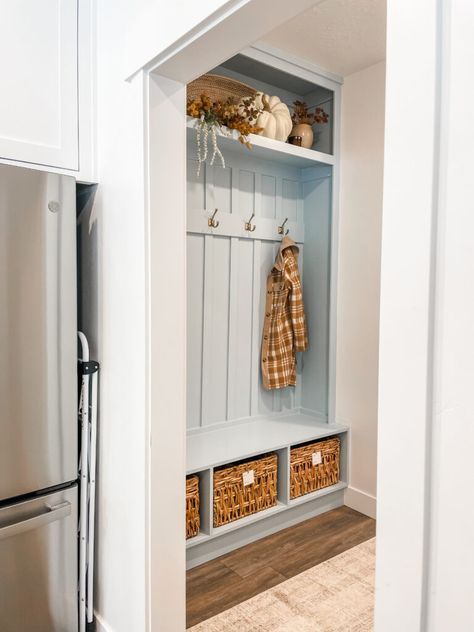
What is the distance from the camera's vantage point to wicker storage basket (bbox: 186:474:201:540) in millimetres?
2340

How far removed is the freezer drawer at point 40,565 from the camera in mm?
1521

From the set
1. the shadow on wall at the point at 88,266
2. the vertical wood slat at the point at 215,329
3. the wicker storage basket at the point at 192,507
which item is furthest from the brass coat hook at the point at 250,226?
the wicker storage basket at the point at 192,507

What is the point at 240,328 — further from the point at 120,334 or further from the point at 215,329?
the point at 120,334

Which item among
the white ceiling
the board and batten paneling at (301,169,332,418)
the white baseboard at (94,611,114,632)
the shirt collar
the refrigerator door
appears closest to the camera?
the refrigerator door

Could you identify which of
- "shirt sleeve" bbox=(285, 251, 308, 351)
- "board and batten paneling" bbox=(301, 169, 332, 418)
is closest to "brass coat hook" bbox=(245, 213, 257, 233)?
"shirt sleeve" bbox=(285, 251, 308, 351)

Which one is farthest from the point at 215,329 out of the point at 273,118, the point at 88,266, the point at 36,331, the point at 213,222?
the point at 36,331

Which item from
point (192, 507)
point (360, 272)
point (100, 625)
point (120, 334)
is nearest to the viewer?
point (120, 334)

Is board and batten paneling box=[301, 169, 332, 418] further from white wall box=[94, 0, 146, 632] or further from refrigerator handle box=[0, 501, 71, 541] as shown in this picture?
refrigerator handle box=[0, 501, 71, 541]

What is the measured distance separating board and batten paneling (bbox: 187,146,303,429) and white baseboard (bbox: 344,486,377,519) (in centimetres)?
70

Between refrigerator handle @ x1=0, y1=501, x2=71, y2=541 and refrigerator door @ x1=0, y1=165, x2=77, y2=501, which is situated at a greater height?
refrigerator door @ x1=0, y1=165, x2=77, y2=501

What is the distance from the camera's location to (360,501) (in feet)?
9.76

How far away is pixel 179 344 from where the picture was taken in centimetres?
160

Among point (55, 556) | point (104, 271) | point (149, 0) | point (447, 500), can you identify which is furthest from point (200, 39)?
point (55, 556)

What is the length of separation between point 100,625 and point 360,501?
68.2 inches
